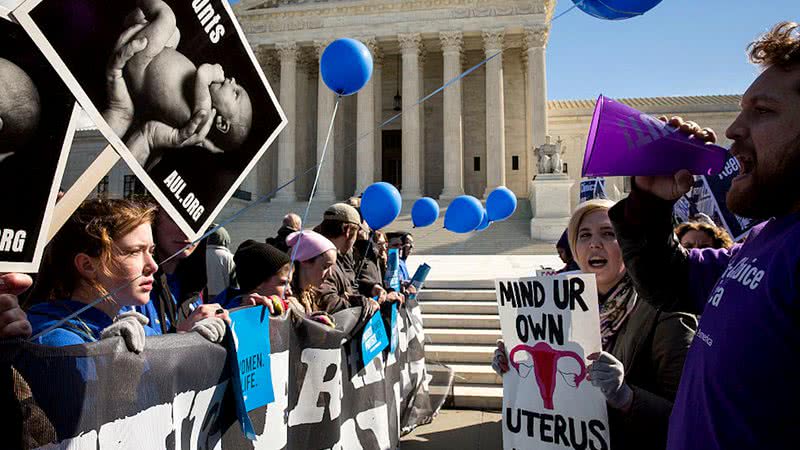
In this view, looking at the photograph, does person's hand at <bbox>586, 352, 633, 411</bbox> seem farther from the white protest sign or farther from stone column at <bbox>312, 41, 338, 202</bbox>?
stone column at <bbox>312, 41, 338, 202</bbox>

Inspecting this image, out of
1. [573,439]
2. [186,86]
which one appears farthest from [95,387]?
[573,439]

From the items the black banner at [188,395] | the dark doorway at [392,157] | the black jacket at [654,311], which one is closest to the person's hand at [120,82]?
the black banner at [188,395]

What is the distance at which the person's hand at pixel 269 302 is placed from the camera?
2482 mm

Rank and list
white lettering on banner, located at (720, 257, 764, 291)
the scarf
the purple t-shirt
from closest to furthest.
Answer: the purple t-shirt
white lettering on banner, located at (720, 257, 764, 291)
the scarf

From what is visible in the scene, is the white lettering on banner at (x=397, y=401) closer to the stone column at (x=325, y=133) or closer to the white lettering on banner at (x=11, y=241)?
the white lettering on banner at (x=11, y=241)

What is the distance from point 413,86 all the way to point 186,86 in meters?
28.2

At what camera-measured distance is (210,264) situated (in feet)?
17.6

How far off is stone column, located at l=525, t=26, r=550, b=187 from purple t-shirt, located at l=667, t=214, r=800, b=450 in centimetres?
2815

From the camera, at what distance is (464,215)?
8844mm

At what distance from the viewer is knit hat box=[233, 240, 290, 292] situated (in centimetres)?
302

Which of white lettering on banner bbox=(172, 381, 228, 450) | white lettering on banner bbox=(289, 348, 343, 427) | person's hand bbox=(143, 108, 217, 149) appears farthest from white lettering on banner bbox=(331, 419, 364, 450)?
person's hand bbox=(143, 108, 217, 149)

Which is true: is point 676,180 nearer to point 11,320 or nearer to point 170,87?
point 170,87

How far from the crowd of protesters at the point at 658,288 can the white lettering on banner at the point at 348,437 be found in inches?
26.5

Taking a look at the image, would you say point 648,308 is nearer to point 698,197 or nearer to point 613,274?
point 613,274
